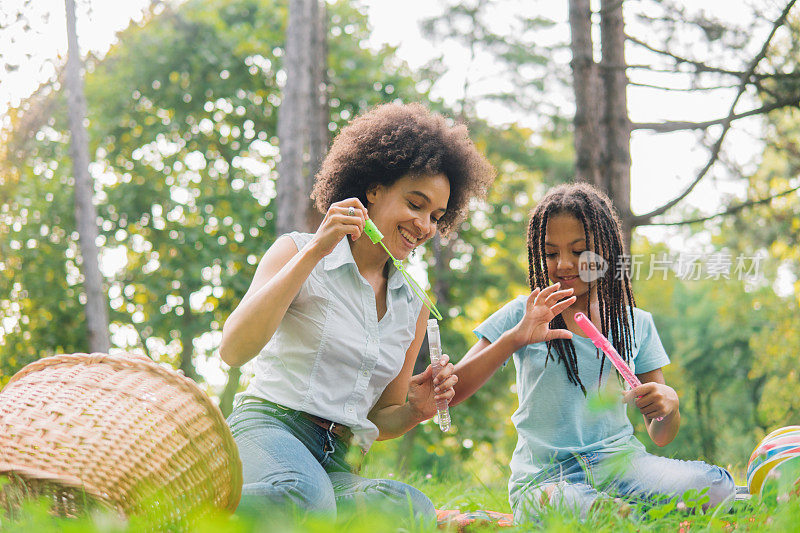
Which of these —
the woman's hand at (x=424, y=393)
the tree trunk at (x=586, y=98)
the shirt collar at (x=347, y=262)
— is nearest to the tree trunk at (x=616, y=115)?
the tree trunk at (x=586, y=98)

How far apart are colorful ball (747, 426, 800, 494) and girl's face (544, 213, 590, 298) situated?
2.57 feet

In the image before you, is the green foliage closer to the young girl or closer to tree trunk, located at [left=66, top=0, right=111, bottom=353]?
tree trunk, located at [left=66, top=0, right=111, bottom=353]

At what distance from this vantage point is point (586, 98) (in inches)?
176

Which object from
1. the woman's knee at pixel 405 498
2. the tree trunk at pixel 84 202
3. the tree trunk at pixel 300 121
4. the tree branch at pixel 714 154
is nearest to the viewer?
the woman's knee at pixel 405 498

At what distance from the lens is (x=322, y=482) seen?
2.06 m

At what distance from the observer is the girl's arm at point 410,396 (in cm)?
234

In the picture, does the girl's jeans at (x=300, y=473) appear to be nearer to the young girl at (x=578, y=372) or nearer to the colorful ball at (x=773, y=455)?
the young girl at (x=578, y=372)

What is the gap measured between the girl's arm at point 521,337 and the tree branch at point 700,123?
2.14 metres

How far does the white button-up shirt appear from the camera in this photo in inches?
91.4

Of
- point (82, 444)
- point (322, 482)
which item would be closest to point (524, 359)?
point (322, 482)

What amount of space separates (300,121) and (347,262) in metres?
3.71

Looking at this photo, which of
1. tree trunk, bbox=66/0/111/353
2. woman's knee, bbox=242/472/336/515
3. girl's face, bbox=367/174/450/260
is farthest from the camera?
tree trunk, bbox=66/0/111/353

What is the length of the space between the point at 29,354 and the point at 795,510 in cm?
928

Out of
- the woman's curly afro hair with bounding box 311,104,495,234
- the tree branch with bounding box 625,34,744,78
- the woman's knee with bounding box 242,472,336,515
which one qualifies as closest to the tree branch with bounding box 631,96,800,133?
the tree branch with bounding box 625,34,744,78
